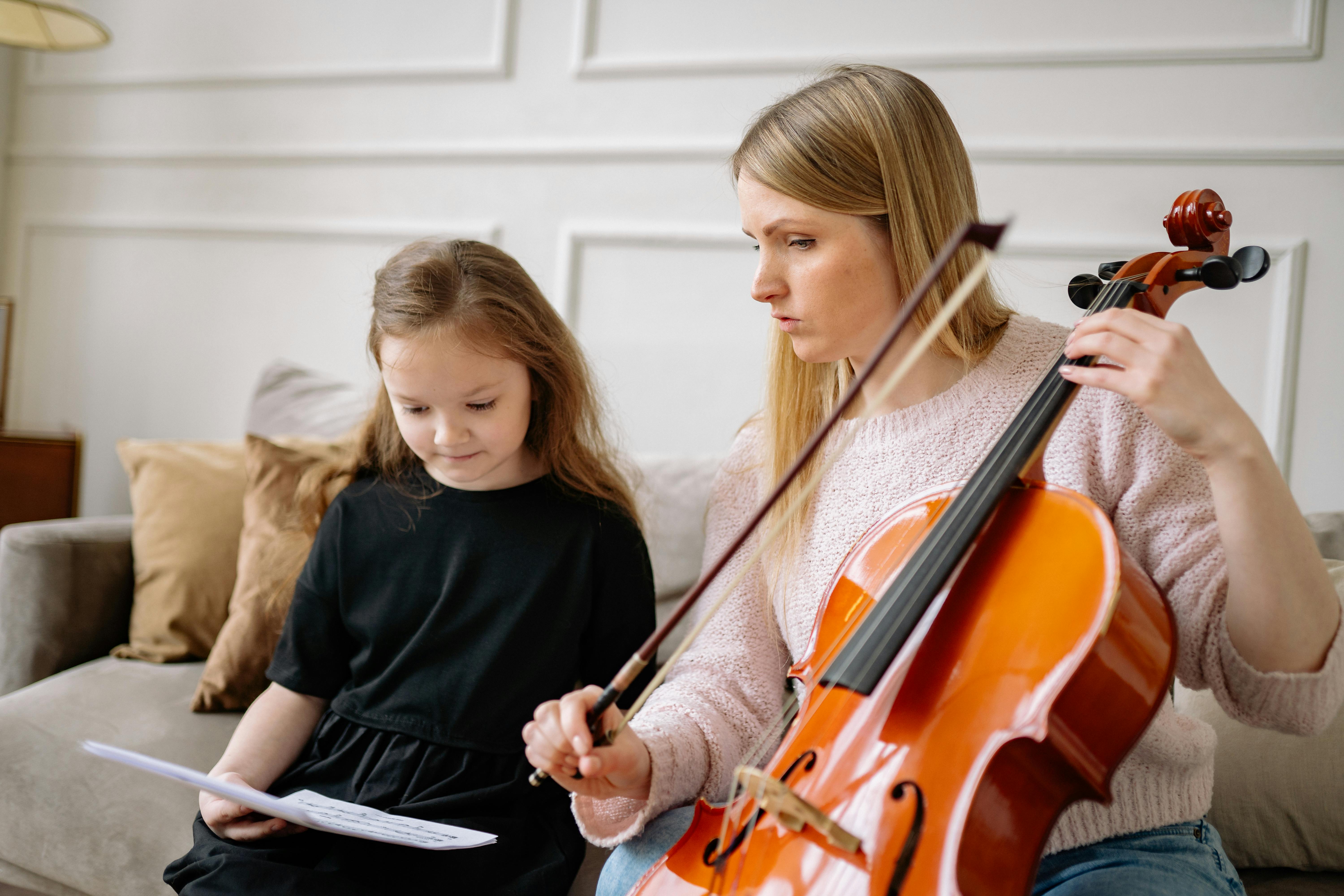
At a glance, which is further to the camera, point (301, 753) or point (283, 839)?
point (301, 753)

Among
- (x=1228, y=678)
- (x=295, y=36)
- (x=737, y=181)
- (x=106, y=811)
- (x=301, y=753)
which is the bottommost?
(x=106, y=811)

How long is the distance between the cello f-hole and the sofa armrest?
1.42 m

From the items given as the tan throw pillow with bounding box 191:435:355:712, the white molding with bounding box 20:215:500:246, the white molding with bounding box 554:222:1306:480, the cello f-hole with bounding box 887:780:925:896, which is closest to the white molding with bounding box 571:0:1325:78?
the white molding with bounding box 554:222:1306:480

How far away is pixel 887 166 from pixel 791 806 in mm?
604

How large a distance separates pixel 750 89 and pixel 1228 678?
4.96 ft

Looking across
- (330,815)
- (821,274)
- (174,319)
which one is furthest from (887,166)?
(174,319)

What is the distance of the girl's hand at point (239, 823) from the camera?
38.5 inches

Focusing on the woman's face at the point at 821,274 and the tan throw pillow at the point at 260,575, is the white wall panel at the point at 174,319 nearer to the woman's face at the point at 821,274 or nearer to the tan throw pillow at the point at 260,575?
the tan throw pillow at the point at 260,575

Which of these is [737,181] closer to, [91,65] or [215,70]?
[215,70]

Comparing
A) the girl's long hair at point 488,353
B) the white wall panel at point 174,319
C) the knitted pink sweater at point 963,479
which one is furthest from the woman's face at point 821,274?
the white wall panel at point 174,319

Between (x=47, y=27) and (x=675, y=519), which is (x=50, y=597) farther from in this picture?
(x=47, y=27)

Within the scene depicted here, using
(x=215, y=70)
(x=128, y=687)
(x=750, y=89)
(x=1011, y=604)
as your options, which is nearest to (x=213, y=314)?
(x=215, y=70)

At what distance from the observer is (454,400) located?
3.57 ft

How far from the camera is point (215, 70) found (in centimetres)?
234
